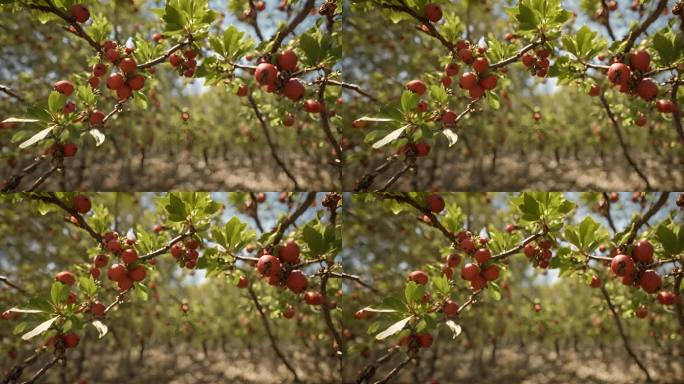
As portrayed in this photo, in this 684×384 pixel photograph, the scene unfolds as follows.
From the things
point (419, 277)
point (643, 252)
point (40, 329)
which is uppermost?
point (40, 329)

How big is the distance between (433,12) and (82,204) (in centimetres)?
167

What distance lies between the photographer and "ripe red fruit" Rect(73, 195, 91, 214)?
8.16ft

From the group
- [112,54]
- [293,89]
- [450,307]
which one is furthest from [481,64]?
[112,54]

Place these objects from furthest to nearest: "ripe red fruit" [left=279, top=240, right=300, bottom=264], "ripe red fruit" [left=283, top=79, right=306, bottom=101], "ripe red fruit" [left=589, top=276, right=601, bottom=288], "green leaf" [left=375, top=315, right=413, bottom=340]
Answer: "ripe red fruit" [left=589, top=276, right=601, bottom=288] → "ripe red fruit" [left=283, top=79, right=306, bottom=101] → "ripe red fruit" [left=279, top=240, right=300, bottom=264] → "green leaf" [left=375, top=315, right=413, bottom=340]

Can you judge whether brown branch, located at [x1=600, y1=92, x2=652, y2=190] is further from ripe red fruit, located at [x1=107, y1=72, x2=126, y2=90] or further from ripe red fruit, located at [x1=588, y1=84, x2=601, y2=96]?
ripe red fruit, located at [x1=107, y1=72, x2=126, y2=90]

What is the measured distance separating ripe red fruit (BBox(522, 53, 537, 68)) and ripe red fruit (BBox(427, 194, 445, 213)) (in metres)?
0.65

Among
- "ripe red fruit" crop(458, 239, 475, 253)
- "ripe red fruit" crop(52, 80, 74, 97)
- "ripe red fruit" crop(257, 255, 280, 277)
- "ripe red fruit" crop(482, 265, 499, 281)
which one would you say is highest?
"ripe red fruit" crop(52, 80, 74, 97)

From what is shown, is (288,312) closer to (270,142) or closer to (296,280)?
(296,280)

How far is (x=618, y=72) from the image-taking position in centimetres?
230

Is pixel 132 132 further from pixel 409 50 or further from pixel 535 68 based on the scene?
pixel 535 68

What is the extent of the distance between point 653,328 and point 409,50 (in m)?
1.56

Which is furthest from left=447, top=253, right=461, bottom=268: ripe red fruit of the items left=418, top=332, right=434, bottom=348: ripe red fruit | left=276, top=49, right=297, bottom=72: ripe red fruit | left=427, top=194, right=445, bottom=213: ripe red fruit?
left=276, top=49, right=297, bottom=72: ripe red fruit

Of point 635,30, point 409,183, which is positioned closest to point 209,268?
point 409,183

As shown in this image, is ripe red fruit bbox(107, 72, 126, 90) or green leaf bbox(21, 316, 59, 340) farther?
ripe red fruit bbox(107, 72, 126, 90)
